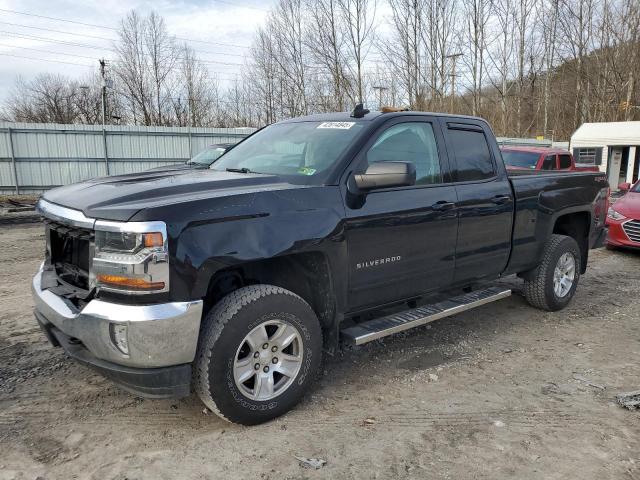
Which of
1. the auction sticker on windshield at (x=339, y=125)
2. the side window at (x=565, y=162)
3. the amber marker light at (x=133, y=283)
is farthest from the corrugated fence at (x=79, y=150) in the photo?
the amber marker light at (x=133, y=283)

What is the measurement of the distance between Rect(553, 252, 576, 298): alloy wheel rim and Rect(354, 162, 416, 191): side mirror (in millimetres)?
2818

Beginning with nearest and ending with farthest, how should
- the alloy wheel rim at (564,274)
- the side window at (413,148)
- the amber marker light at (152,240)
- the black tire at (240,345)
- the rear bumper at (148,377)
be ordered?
the amber marker light at (152,240) < the rear bumper at (148,377) < the black tire at (240,345) < the side window at (413,148) < the alloy wheel rim at (564,274)

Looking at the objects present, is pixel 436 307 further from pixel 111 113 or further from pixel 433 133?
pixel 111 113

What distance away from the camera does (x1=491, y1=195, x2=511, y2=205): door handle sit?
4.39m

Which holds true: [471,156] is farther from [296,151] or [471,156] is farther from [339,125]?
[296,151]

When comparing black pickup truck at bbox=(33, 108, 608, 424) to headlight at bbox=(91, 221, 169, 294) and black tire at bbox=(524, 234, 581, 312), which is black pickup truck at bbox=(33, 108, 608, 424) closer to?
headlight at bbox=(91, 221, 169, 294)

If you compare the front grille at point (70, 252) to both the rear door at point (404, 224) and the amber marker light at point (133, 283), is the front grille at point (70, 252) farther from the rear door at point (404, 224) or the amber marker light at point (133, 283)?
the rear door at point (404, 224)

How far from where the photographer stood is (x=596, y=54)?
31.6 m

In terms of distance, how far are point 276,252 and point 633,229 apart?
7.60 m

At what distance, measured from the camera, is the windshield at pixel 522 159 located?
11.6m

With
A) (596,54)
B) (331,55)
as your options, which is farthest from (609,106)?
(331,55)

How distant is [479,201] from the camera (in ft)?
13.9

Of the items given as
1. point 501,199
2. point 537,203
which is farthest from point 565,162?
point 501,199

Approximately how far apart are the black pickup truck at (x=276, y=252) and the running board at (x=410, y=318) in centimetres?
2
